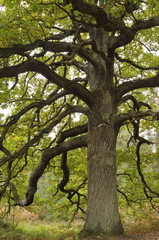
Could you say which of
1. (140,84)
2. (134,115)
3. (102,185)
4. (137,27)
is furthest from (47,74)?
(102,185)

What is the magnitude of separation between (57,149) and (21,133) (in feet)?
3.92

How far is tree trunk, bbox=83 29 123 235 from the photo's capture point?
660 centimetres

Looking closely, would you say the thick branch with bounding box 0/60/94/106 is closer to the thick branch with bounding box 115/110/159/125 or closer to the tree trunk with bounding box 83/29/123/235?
the tree trunk with bounding box 83/29/123/235

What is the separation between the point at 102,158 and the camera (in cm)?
715

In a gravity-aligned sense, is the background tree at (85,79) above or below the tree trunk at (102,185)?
above

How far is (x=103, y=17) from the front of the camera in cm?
584

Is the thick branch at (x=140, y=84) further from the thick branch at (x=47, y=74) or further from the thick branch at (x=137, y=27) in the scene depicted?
the thick branch at (x=137, y=27)

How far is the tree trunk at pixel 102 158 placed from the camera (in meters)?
6.60

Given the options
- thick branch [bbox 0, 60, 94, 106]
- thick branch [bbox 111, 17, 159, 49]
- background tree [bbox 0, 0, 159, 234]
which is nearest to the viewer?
background tree [bbox 0, 0, 159, 234]

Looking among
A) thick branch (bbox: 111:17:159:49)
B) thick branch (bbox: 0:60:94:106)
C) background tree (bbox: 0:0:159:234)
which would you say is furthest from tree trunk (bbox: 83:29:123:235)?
thick branch (bbox: 111:17:159:49)

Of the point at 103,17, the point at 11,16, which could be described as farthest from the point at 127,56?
the point at 11,16

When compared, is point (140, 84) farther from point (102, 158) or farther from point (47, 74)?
point (47, 74)

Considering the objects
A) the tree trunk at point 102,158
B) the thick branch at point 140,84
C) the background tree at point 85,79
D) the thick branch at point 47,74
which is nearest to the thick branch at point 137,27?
the background tree at point 85,79

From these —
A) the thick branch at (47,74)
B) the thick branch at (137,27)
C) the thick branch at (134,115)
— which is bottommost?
the thick branch at (134,115)
